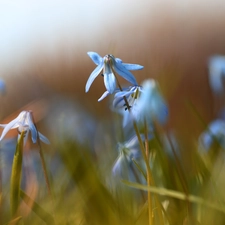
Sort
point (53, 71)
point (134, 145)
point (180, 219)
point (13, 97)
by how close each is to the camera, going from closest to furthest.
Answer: point (180, 219), point (134, 145), point (53, 71), point (13, 97)

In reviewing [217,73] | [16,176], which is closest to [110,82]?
[16,176]

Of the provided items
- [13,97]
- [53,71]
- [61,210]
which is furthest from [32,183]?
[13,97]

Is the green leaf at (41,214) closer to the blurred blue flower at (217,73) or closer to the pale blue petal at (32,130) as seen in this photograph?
the pale blue petal at (32,130)

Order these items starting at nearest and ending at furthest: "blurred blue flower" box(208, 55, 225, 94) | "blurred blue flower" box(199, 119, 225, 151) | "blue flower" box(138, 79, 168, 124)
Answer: "blue flower" box(138, 79, 168, 124) < "blurred blue flower" box(199, 119, 225, 151) < "blurred blue flower" box(208, 55, 225, 94)

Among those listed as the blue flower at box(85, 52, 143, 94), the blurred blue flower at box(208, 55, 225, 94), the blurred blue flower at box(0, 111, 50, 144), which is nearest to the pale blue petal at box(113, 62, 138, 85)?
the blue flower at box(85, 52, 143, 94)

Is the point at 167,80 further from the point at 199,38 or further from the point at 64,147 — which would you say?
the point at 199,38

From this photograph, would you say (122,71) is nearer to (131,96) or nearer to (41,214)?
(131,96)

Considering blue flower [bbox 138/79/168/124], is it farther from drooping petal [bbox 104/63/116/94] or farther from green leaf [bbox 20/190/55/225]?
green leaf [bbox 20/190/55/225]
